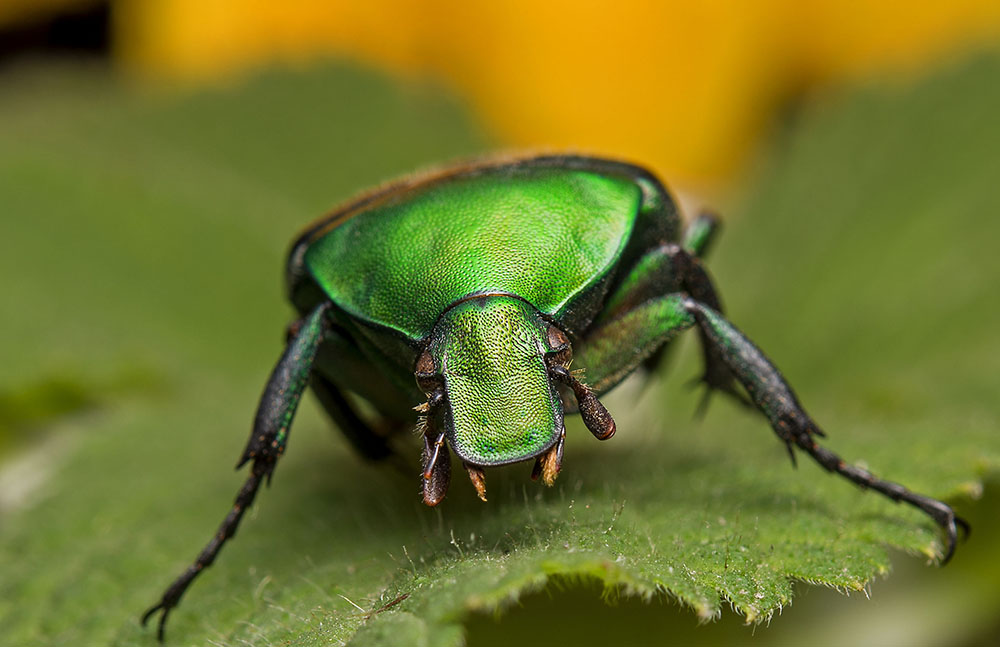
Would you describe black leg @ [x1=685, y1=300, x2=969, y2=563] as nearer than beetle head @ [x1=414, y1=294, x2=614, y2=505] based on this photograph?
No

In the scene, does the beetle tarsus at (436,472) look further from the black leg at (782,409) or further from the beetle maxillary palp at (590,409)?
the black leg at (782,409)

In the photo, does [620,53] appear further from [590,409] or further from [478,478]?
[478,478]

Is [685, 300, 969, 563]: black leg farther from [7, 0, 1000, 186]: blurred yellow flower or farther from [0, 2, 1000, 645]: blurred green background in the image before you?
[7, 0, 1000, 186]: blurred yellow flower

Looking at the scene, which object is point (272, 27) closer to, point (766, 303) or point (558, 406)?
point (766, 303)

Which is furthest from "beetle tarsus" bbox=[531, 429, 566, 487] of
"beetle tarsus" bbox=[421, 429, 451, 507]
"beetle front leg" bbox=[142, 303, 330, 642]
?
"beetle front leg" bbox=[142, 303, 330, 642]

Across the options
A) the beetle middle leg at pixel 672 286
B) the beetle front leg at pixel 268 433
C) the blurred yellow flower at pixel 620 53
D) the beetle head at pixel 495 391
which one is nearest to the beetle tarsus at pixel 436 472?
the beetle head at pixel 495 391

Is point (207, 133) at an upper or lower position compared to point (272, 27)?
lower

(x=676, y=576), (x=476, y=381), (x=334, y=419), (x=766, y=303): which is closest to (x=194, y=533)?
(x=334, y=419)
